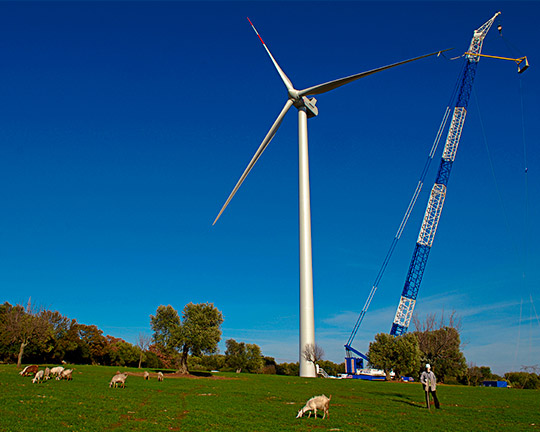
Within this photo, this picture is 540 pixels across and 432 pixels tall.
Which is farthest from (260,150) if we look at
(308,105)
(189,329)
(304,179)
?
(189,329)

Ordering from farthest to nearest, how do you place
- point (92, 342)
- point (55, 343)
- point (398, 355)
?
1. point (92, 342)
2. point (55, 343)
3. point (398, 355)

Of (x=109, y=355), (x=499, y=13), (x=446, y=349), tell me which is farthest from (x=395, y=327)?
(x=499, y=13)

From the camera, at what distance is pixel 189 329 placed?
202ft

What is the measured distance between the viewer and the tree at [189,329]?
61.3 m

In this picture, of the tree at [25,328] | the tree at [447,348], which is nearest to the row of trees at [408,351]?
the tree at [447,348]

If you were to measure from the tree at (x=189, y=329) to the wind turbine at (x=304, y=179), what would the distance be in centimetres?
1650

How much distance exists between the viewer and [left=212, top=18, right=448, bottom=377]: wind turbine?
168ft

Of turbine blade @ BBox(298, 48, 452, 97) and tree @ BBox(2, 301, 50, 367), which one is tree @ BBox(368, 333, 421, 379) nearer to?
turbine blade @ BBox(298, 48, 452, 97)

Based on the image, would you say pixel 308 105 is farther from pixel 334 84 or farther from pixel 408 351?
pixel 408 351

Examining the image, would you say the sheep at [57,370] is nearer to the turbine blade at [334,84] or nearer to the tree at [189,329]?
the tree at [189,329]

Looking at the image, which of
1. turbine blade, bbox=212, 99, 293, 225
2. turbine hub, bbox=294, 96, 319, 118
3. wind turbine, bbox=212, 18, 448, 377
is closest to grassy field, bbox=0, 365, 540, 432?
wind turbine, bbox=212, 18, 448, 377

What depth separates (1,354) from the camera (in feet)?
263

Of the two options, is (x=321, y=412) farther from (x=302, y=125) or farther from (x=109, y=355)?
(x=109, y=355)

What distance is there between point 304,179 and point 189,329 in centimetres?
2907
